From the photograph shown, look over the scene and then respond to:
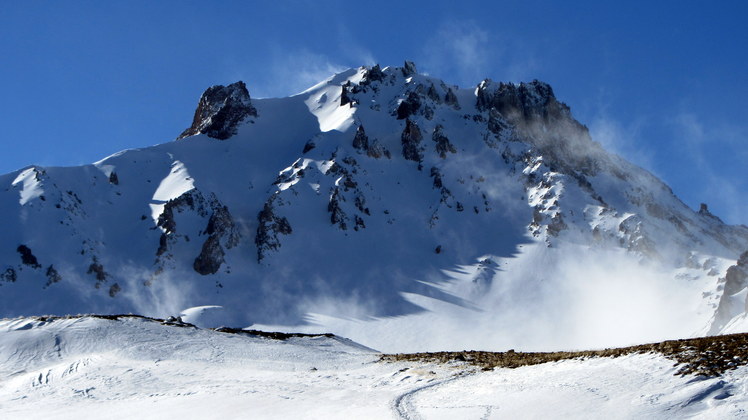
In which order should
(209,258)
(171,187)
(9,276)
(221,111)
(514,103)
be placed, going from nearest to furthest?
(9,276), (209,258), (171,187), (221,111), (514,103)

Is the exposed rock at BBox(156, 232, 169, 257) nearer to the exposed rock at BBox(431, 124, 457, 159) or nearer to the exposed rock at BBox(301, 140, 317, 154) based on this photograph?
the exposed rock at BBox(301, 140, 317, 154)

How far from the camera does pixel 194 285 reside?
411 ft

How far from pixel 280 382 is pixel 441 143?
14549 cm

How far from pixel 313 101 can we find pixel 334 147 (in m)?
39.4

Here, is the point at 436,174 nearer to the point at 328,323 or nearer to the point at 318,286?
the point at 318,286

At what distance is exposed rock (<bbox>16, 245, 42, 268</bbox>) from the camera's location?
4588 inches

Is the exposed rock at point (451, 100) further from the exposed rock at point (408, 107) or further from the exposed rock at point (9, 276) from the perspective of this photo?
the exposed rock at point (9, 276)

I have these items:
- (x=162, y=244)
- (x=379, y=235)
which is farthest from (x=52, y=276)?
(x=379, y=235)

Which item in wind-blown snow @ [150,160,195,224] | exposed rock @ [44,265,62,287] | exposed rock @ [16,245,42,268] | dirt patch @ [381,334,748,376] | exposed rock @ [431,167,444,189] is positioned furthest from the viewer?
exposed rock @ [431,167,444,189]

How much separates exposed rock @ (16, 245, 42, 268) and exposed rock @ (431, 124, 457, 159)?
308 ft

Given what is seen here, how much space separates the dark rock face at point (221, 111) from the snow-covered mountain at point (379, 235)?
0.65m

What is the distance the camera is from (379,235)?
142 m

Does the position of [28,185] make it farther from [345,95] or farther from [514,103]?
[514,103]

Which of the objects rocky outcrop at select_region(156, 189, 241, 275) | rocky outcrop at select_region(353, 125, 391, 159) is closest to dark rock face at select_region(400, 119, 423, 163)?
rocky outcrop at select_region(353, 125, 391, 159)
